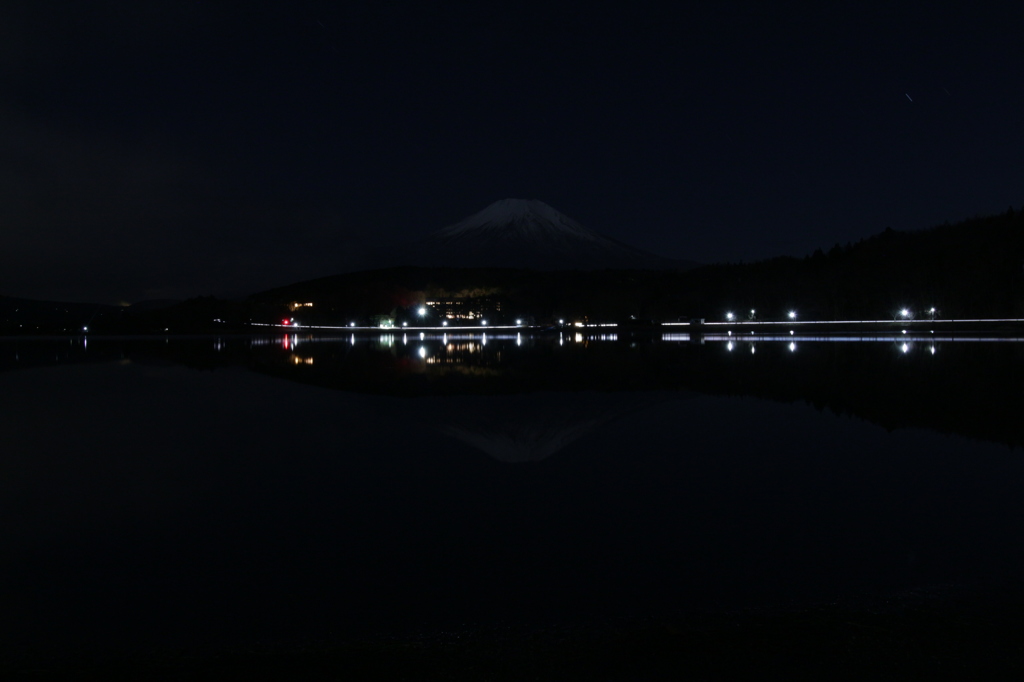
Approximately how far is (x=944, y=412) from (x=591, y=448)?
643 cm

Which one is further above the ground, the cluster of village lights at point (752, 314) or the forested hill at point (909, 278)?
the forested hill at point (909, 278)

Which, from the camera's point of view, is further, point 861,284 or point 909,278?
point 861,284

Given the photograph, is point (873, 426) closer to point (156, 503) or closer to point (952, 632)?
point (952, 632)

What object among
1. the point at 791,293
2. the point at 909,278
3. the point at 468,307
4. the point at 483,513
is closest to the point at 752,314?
the point at 791,293

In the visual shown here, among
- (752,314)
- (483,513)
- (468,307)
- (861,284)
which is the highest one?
(468,307)

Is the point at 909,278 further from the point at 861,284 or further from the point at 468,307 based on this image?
the point at 468,307

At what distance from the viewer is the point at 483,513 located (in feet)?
20.2

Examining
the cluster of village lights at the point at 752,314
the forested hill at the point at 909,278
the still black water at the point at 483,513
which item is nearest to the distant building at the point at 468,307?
the forested hill at the point at 909,278

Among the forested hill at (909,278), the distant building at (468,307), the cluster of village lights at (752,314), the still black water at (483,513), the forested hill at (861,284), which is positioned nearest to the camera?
the still black water at (483,513)

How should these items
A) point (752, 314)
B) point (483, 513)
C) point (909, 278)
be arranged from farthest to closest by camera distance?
point (752, 314) → point (909, 278) → point (483, 513)

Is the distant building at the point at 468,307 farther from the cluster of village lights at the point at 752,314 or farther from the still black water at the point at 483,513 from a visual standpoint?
the still black water at the point at 483,513

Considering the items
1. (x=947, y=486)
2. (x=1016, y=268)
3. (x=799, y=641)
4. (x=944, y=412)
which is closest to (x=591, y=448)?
(x=947, y=486)

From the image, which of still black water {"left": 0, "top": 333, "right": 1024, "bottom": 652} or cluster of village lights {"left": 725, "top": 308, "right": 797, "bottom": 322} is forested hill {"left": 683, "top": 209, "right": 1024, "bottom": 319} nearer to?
cluster of village lights {"left": 725, "top": 308, "right": 797, "bottom": 322}

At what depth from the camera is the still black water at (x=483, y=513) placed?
4.25 m
